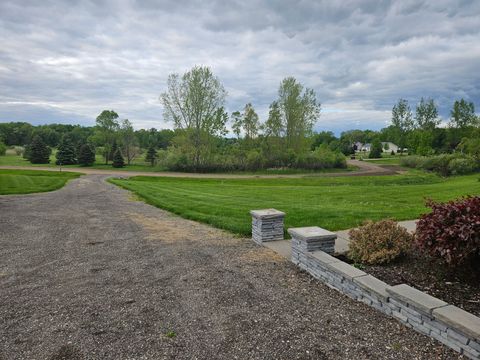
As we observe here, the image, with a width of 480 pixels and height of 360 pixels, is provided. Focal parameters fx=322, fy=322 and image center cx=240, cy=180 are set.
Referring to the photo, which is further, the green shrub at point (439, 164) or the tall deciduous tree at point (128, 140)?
the tall deciduous tree at point (128, 140)

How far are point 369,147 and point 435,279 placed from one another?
106 meters

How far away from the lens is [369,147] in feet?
336

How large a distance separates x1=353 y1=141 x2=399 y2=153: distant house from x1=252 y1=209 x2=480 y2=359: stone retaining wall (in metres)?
91.6

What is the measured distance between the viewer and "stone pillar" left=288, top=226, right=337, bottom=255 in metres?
5.45

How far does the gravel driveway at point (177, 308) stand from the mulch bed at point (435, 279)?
31.7 inches

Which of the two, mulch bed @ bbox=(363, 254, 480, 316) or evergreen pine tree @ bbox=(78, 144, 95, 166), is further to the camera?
evergreen pine tree @ bbox=(78, 144, 95, 166)

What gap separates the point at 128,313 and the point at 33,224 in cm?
707

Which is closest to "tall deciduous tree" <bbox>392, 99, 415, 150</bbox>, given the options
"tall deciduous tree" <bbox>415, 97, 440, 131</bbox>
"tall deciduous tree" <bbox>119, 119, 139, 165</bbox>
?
"tall deciduous tree" <bbox>415, 97, 440, 131</bbox>

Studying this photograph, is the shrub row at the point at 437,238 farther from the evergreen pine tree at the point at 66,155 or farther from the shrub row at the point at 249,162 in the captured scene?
the evergreen pine tree at the point at 66,155

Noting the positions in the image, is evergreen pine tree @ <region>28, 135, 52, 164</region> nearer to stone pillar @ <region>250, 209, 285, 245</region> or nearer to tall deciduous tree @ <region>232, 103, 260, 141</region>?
tall deciduous tree @ <region>232, 103, 260, 141</region>

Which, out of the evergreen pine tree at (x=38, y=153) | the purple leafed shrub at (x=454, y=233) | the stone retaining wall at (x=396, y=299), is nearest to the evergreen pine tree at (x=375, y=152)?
the evergreen pine tree at (x=38, y=153)

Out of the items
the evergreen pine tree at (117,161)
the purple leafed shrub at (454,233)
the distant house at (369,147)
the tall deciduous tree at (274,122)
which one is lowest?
the evergreen pine tree at (117,161)

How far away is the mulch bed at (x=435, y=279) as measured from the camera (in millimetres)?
3932

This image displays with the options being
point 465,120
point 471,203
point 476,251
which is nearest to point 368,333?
point 476,251
